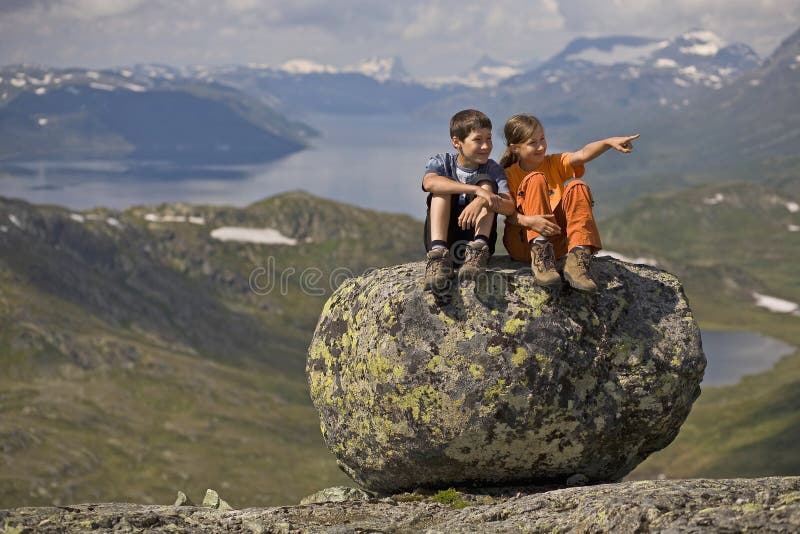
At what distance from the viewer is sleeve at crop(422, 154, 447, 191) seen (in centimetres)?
1656

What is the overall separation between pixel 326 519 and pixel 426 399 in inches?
126

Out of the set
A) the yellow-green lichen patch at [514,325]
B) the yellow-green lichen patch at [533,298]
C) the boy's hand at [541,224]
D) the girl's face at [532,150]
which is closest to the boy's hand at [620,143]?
the girl's face at [532,150]

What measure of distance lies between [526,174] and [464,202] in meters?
1.82

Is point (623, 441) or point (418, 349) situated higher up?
point (418, 349)

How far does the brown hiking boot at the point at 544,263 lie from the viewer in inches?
627

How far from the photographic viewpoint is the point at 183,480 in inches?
6427

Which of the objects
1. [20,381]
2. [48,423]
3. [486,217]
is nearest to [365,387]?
[486,217]

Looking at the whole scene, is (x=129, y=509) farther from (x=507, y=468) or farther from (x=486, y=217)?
(x=486, y=217)

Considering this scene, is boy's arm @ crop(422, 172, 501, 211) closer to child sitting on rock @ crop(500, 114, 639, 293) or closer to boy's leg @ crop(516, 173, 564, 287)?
child sitting on rock @ crop(500, 114, 639, 293)

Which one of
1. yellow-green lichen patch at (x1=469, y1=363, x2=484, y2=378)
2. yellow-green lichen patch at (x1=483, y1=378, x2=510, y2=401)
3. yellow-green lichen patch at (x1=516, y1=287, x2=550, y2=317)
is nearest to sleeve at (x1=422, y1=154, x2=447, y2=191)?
yellow-green lichen patch at (x1=516, y1=287, x2=550, y2=317)

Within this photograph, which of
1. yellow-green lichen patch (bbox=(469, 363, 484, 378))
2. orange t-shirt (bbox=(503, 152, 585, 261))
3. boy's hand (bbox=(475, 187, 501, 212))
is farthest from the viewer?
orange t-shirt (bbox=(503, 152, 585, 261))

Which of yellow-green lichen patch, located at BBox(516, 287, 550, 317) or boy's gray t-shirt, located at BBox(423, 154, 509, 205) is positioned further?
boy's gray t-shirt, located at BBox(423, 154, 509, 205)

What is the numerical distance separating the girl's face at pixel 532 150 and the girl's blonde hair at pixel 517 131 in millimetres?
80

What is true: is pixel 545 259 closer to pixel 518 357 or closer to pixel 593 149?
pixel 518 357
